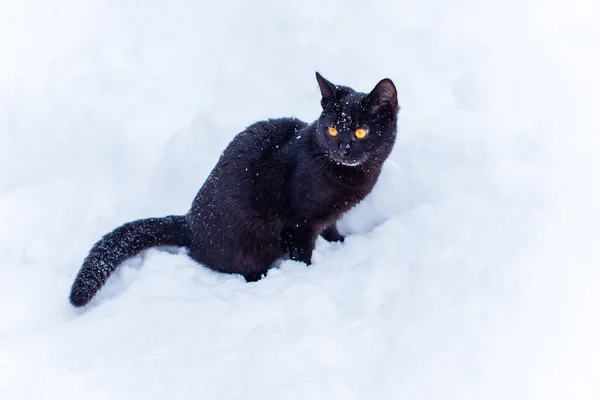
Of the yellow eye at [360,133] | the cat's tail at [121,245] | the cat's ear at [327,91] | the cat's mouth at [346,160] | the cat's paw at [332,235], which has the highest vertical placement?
the cat's ear at [327,91]

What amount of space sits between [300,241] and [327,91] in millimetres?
1047

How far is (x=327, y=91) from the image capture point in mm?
3045

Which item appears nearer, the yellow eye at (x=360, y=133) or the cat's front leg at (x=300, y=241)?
the yellow eye at (x=360, y=133)

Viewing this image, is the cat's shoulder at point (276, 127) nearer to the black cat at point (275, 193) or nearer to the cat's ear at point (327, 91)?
the black cat at point (275, 193)

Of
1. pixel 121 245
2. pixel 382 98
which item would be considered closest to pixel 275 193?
pixel 382 98

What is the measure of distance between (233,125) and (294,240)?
1302 mm

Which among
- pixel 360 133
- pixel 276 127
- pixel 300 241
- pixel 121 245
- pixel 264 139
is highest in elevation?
pixel 276 127

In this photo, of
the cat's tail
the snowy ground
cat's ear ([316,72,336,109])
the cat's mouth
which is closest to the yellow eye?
the cat's mouth

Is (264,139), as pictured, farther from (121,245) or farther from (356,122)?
(121,245)

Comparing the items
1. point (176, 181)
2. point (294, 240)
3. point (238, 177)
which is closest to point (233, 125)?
point (176, 181)

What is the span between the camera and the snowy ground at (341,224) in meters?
2.30

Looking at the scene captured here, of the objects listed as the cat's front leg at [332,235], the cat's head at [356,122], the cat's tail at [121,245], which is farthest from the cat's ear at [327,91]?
the cat's tail at [121,245]

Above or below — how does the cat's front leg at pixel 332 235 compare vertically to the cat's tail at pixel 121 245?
above

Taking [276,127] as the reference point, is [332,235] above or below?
below
